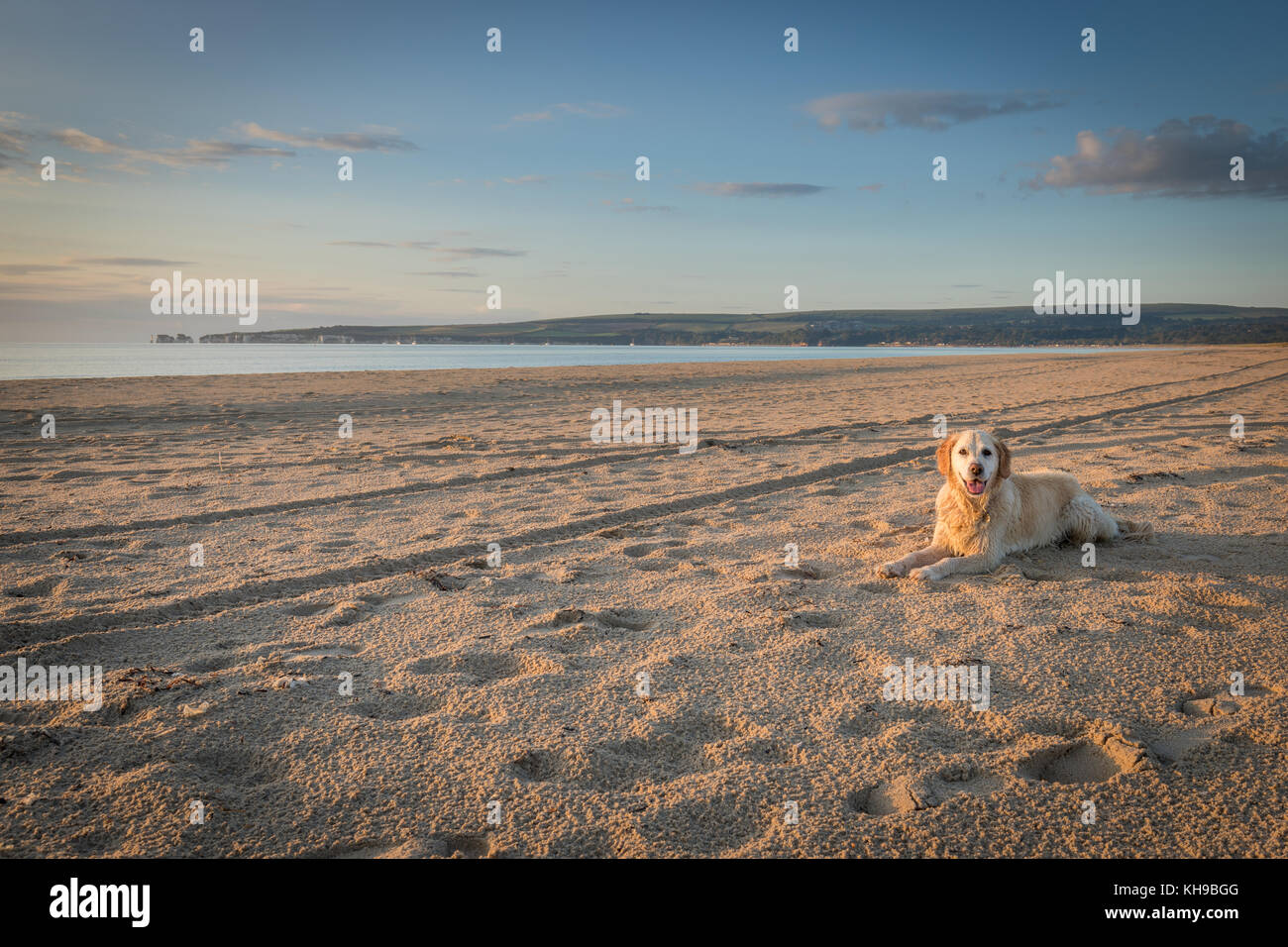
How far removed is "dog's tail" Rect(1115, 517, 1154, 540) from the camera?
19.8 ft

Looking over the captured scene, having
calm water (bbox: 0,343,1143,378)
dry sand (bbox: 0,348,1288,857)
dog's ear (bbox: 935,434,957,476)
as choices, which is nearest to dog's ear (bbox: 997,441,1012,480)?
dog's ear (bbox: 935,434,957,476)

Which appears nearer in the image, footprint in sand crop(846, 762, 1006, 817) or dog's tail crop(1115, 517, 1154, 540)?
footprint in sand crop(846, 762, 1006, 817)

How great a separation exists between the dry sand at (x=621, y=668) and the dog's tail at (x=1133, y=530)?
105 millimetres

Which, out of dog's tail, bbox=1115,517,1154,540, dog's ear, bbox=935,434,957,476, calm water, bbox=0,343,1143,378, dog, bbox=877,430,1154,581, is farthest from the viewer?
calm water, bbox=0,343,1143,378

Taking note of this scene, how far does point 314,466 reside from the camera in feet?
32.6

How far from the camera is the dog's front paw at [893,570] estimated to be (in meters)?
5.38

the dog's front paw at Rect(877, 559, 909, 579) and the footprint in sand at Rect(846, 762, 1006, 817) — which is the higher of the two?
the dog's front paw at Rect(877, 559, 909, 579)

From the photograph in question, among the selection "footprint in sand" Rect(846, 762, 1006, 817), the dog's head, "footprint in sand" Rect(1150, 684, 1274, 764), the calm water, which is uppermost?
the calm water

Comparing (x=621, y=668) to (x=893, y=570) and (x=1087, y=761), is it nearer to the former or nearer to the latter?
(x=1087, y=761)

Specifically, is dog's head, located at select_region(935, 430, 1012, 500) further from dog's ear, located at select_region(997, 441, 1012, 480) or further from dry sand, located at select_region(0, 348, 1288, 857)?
dry sand, located at select_region(0, 348, 1288, 857)

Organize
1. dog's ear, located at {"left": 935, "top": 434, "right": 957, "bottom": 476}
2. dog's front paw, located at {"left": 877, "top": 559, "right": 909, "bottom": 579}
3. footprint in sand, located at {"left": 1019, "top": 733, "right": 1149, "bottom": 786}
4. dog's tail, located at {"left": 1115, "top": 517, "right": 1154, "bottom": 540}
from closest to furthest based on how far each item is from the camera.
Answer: footprint in sand, located at {"left": 1019, "top": 733, "right": 1149, "bottom": 786} → dog's front paw, located at {"left": 877, "top": 559, "right": 909, "bottom": 579} → dog's ear, located at {"left": 935, "top": 434, "right": 957, "bottom": 476} → dog's tail, located at {"left": 1115, "top": 517, "right": 1154, "bottom": 540}
